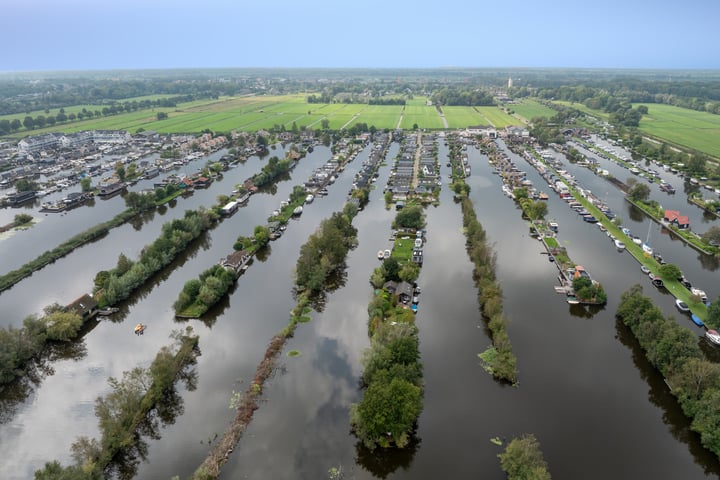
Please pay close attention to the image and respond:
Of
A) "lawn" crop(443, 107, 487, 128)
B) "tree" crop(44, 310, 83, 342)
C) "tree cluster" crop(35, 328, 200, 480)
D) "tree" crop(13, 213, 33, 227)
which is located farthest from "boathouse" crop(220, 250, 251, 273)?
"lawn" crop(443, 107, 487, 128)

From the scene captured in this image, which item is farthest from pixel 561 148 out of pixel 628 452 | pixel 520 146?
pixel 628 452

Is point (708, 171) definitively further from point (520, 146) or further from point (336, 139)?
point (336, 139)

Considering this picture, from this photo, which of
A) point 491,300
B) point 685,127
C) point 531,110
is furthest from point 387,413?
point 531,110

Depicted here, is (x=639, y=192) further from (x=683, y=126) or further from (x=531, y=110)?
(x=531, y=110)

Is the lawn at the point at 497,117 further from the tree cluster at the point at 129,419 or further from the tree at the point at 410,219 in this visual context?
the tree cluster at the point at 129,419

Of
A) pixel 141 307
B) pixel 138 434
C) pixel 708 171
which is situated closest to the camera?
pixel 138 434

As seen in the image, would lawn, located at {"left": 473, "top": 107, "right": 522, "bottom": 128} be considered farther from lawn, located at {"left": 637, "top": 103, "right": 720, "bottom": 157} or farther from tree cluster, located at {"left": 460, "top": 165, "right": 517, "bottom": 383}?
tree cluster, located at {"left": 460, "top": 165, "right": 517, "bottom": 383}
